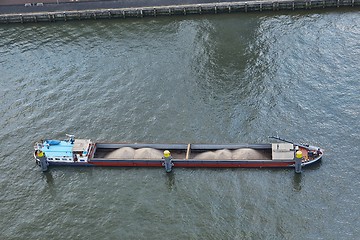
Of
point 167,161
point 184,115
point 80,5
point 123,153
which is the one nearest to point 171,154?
point 167,161

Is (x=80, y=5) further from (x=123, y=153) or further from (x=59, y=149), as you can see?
(x=123, y=153)

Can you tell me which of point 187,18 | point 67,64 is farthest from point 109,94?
point 187,18

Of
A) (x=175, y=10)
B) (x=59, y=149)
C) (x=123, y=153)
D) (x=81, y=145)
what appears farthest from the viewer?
(x=175, y=10)

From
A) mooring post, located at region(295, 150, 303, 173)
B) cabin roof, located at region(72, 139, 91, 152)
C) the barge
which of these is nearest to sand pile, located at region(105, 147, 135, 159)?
the barge

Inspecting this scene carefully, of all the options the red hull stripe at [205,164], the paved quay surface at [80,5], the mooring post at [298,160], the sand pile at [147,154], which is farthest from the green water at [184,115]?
the paved quay surface at [80,5]

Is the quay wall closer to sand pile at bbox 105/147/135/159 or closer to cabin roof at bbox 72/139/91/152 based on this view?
cabin roof at bbox 72/139/91/152

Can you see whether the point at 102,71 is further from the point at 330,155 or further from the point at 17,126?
the point at 330,155
